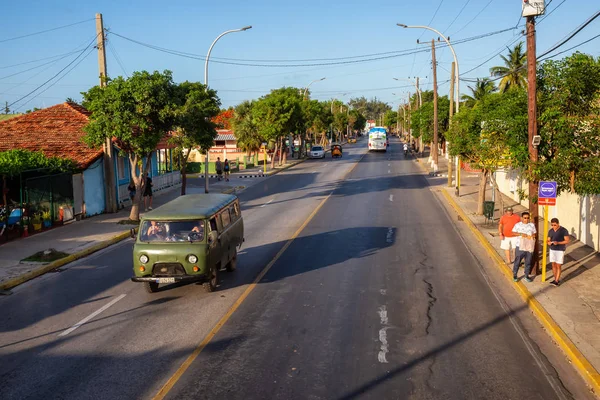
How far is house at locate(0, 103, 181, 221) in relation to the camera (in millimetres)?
23938

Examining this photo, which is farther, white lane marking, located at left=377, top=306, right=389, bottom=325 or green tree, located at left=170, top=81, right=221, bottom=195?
green tree, located at left=170, top=81, right=221, bottom=195

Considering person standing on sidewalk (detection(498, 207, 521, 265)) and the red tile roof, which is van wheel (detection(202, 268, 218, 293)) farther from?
the red tile roof

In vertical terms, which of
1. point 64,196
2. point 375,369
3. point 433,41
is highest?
point 433,41

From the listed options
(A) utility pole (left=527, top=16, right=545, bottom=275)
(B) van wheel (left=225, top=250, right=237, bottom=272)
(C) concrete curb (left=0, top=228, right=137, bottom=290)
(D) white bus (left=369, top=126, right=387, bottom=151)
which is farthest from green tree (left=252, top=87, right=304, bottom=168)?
(A) utility pole (left=527, top=16, right=545, bottom=275)

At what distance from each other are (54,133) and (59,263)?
14.8 m

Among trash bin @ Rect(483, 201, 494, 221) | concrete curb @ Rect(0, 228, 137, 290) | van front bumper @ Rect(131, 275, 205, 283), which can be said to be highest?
trash bin @ Rect(483, 201, 494, 221)

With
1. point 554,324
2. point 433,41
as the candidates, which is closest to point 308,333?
point 554,324

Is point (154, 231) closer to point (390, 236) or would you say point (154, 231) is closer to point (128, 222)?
point (390, 236)

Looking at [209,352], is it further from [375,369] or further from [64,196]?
[64,196]

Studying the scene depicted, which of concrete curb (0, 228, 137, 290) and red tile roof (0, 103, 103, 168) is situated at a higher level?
red tile roof (0, 103, 103, 168)

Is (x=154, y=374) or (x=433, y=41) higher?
(x=433, y=41)

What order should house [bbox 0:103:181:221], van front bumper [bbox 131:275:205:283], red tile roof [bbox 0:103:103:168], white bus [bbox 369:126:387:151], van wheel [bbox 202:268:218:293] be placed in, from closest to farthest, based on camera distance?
van front bumper [bbox 131:275:205:283] → van wheel [bbox 202:268:218:293] → house [bbox 0:103:181:221] → red tile roof [bbox 0:103:103:168] → white bus [bbox 369:126:387:151]

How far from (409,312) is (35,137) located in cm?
2433

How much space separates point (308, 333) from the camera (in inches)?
425
